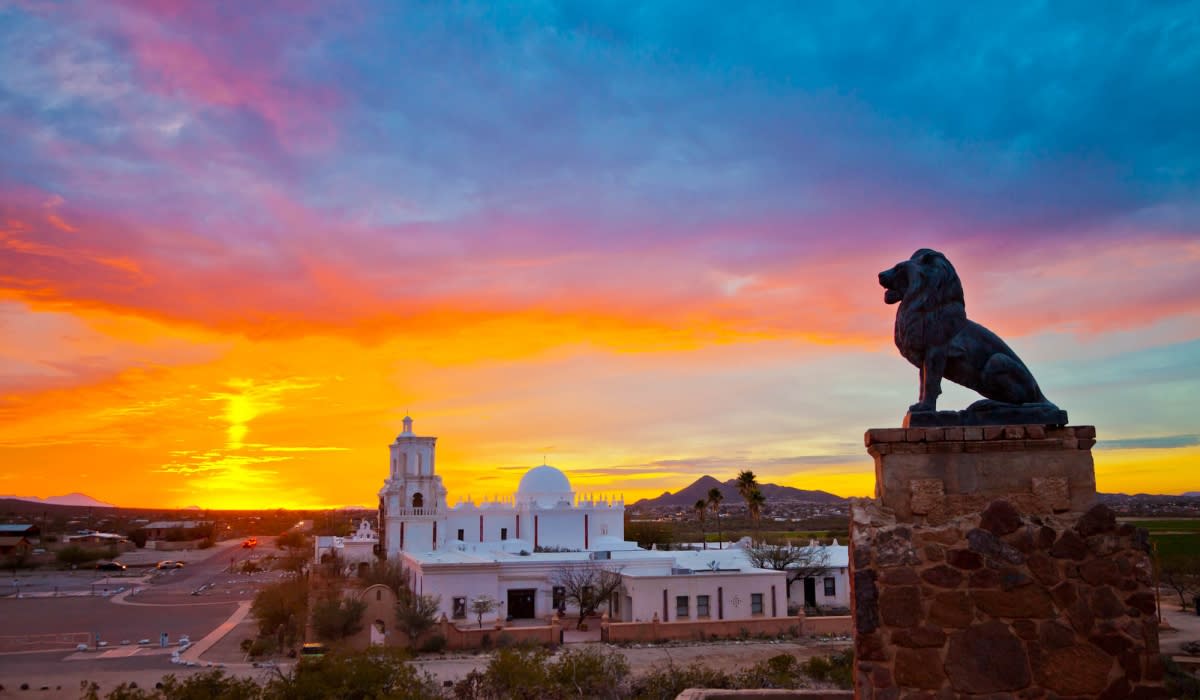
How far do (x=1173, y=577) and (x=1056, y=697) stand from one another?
48264 mm

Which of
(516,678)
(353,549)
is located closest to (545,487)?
(353,549)

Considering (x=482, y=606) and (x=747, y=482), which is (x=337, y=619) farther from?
(x=747, y=482)

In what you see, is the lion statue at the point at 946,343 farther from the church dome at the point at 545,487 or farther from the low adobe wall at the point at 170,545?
the low adobe wall at the point at 170,545

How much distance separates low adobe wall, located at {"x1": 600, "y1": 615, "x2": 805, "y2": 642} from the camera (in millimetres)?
30234

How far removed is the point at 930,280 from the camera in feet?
19.1

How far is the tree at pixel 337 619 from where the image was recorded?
1160 inches

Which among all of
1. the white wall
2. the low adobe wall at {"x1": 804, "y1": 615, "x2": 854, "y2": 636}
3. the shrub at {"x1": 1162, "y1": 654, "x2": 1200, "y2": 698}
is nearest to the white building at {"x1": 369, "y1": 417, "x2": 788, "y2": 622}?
the white wall

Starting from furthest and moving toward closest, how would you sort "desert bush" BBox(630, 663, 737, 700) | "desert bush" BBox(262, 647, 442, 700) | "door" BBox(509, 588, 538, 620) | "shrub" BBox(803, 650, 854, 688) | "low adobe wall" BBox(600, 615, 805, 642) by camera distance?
"door" BBox(509, 588, 538, 620) → "low adobe wall" BBox(600, 615, 805, 642) → "shrub" BBox(803, 650, 854, 688) → "desert bush" BBox(630, 663, 737, 700) → "desert bush" BBox(262, 647, 442, 700)

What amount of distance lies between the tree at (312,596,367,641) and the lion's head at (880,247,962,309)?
90.4 feet

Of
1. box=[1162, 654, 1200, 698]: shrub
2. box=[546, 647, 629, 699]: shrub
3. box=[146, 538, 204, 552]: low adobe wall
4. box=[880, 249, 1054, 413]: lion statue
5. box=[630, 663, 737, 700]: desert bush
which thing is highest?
box=[880, 249, 1054, 413]: lion statue

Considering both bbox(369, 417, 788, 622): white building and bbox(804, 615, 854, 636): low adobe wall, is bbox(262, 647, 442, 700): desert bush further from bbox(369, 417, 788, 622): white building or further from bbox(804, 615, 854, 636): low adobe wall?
bbox(804, 615, 854, 636): low adobe wall

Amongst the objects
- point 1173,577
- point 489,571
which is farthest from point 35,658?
point 1173,577

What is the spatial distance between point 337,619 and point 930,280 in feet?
91.1

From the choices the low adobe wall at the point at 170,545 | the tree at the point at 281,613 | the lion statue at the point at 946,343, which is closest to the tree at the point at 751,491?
the tree at the point at 281,613
